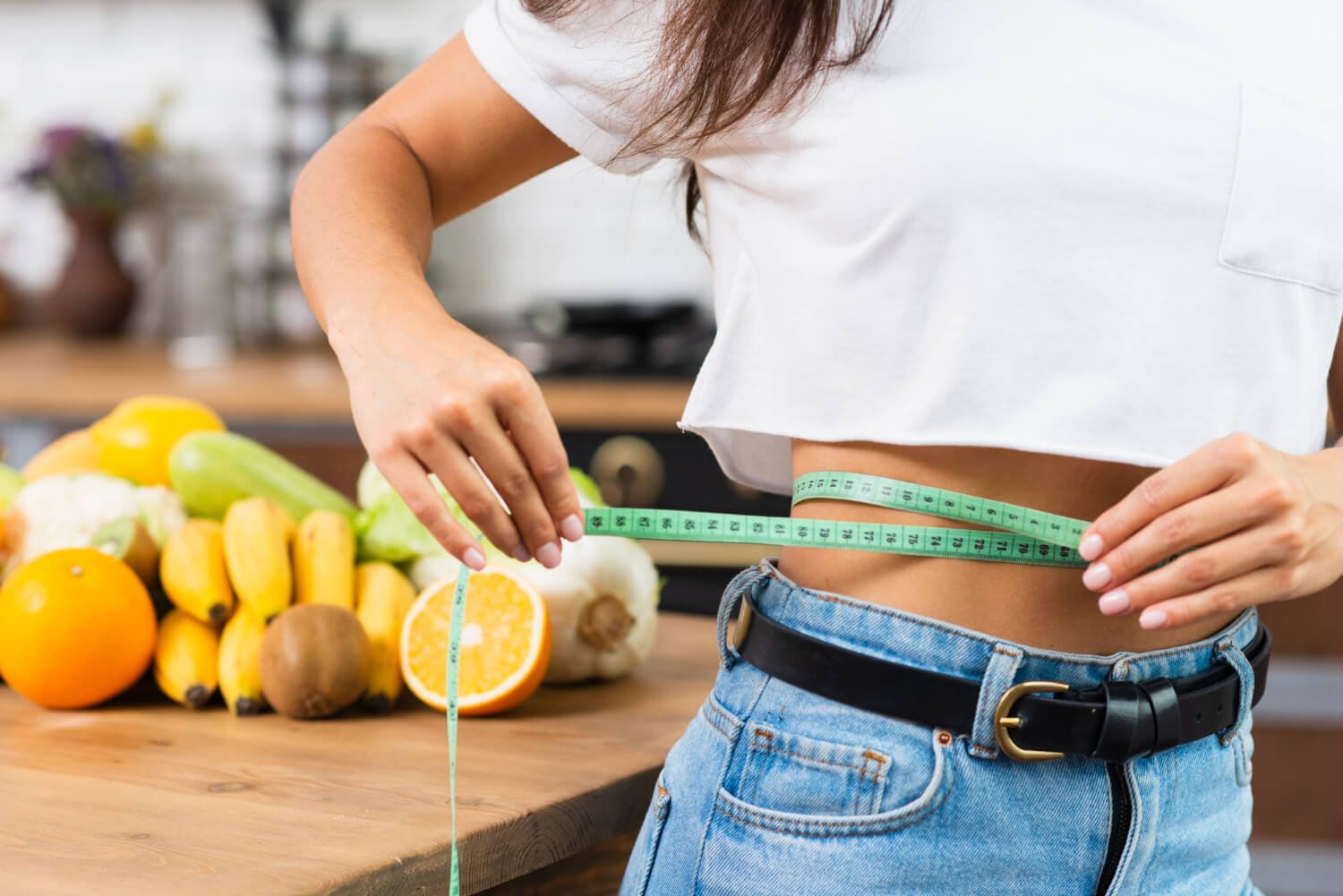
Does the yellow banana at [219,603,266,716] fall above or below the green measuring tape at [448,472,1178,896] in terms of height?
below

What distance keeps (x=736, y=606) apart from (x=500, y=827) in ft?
0.71

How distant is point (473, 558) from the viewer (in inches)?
31.7

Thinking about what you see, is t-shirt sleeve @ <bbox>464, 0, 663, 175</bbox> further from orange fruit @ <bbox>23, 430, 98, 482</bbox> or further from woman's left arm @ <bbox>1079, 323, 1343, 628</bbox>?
orange fruit @ <bbox>23, 430, 98, 482</bbox>

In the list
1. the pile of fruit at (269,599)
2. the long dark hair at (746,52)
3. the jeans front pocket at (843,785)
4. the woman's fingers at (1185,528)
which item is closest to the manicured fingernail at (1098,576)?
the woman's fingers at (1185,528)

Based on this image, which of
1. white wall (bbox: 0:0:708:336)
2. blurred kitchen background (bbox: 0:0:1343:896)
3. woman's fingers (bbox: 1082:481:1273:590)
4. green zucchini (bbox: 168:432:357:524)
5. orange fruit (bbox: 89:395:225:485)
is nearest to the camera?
woman's fingers (bbox: 1082:481:1273:590)

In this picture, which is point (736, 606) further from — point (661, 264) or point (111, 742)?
point (661, 264)

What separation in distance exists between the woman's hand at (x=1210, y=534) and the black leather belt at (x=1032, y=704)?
0.07m

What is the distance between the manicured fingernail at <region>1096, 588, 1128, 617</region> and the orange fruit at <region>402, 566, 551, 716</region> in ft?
1.70

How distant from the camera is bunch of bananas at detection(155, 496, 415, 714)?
116cm

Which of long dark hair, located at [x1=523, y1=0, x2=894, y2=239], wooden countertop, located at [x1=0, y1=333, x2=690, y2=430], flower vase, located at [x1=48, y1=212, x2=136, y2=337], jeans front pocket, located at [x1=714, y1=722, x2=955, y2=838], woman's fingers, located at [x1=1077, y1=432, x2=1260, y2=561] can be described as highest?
flower vase, located at [x1=48, y1=212, x2=136, y2=337]

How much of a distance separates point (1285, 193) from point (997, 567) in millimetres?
294

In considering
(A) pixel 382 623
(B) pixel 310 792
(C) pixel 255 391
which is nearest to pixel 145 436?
(A) pixel 382 623

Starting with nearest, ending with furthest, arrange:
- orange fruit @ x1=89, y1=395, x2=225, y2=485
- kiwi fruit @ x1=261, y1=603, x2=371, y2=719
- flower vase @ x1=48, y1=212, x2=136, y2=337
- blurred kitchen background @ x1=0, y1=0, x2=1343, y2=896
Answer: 1. kiwi fruit @ x1=261, y1=603, x2=371, y2=719
2. orange fruit @ x1=89, y1=395, x2=225, y2=485
3. blurred kitchen background @ x1=0, y1=0, x2=1343, y2=896
4. flower vase @ x1=48, y1=212, x2=136, y2=337

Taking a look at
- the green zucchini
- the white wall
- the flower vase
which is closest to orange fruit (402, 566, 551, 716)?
the green zucchini
